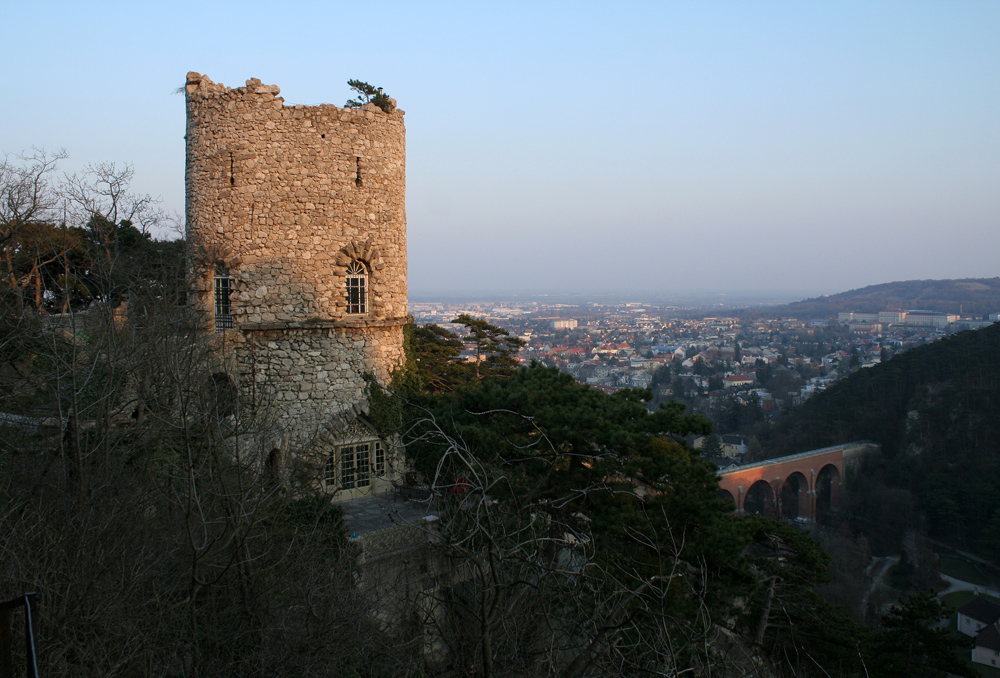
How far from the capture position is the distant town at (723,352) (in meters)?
60.5

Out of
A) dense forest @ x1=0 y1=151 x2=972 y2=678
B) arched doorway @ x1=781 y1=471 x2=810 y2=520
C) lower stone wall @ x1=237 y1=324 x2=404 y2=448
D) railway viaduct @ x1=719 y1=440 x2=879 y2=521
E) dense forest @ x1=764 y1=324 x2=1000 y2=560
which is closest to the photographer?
dense forest @ x1=0 y1=151 x2=972 y2=678

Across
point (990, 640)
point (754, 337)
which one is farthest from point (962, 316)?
point (990, 640)

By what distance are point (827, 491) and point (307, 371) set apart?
49.4m

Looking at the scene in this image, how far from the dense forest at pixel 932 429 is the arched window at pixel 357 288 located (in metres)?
38.0

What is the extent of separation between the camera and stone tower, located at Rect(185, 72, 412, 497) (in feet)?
33.4

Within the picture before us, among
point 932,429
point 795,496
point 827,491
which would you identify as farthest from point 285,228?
point 827,491

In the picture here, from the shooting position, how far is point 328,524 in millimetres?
8508

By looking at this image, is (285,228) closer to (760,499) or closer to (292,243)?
(292,243)

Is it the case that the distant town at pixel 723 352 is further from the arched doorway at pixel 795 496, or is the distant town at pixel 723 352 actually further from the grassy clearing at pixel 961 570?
the grassy clearing at pixel 961 570

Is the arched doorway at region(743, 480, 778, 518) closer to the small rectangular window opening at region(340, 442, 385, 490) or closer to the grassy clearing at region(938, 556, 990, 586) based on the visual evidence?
the grassy clearing at region(938, 556, 990, 586)

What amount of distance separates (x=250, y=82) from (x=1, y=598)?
8.34 metres

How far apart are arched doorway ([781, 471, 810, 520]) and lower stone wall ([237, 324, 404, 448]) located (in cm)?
4218

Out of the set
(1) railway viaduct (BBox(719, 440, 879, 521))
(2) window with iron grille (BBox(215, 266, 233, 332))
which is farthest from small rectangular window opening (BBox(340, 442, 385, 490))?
(1) railway viaduct (BBox(719, 440, 879, 521))

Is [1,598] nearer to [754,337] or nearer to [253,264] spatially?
[253,264]
